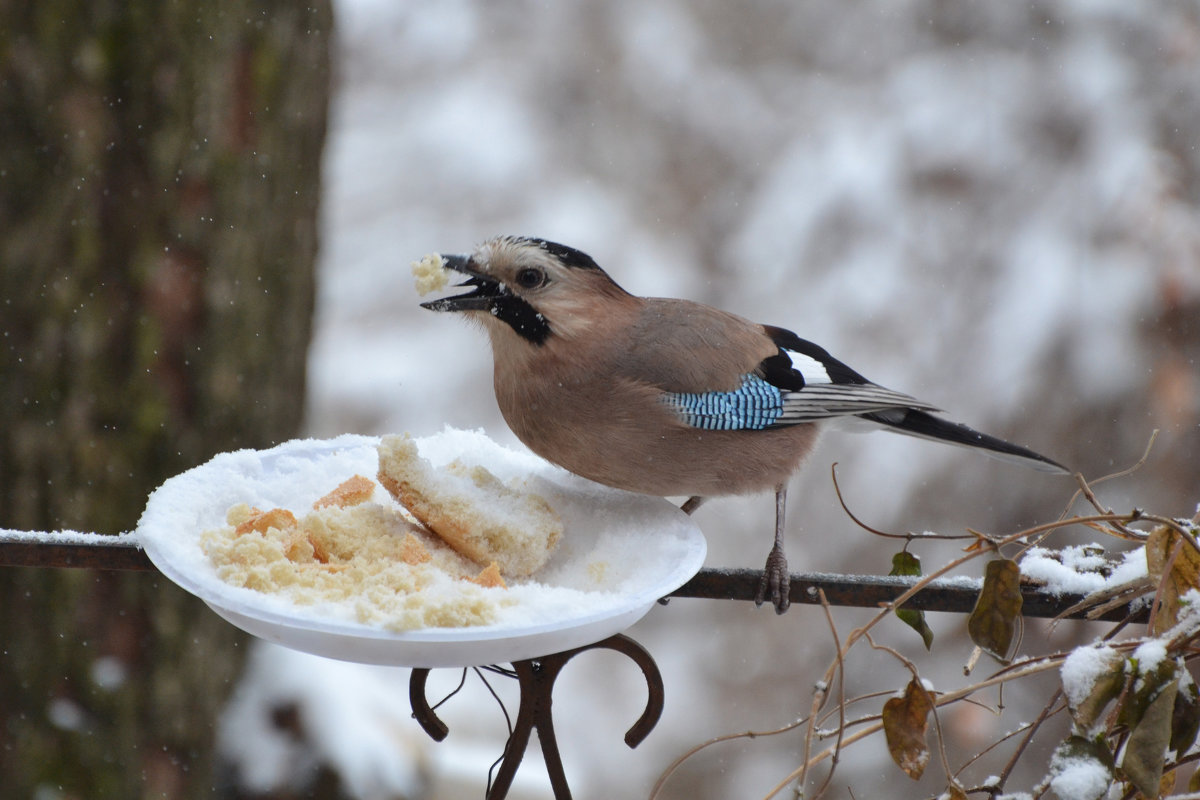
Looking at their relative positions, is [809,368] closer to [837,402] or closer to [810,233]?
[837,402]

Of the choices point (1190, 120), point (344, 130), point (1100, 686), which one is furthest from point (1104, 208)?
point (1100, 686)

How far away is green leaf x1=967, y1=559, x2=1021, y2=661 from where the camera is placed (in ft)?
4.16

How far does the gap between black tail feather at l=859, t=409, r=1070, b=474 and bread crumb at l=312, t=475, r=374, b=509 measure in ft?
3.58

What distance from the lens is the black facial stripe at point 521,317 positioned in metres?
2.14

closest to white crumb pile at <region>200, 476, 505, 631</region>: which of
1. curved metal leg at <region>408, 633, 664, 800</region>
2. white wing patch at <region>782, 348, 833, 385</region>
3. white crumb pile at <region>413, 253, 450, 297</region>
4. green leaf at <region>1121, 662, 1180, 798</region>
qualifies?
curved metal leg at <region>408, 633, 664, 800</region>

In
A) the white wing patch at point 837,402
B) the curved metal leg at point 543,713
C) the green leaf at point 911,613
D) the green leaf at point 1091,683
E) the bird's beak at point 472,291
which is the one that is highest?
the bird's beak at point 472,291

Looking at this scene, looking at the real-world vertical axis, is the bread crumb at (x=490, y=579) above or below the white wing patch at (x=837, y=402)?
below

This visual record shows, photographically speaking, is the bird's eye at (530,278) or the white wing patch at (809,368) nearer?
the bird's eye at (530,278)

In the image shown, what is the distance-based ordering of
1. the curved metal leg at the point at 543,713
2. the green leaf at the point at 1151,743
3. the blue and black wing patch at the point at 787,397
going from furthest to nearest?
the blue and black wing patch at the point at 787,397 < the curved metal leg at the point at 543,713 < the green leaf at the point at 1151,743

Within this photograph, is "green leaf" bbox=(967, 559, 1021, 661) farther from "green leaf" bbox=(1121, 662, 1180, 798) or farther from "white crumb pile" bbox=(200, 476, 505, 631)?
"white crumb pile" bbox=(200, 476, 505, 631)

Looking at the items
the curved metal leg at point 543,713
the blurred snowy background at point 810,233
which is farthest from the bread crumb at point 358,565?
the blurred snowy background at point 810,233

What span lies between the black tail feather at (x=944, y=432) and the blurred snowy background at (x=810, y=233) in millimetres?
2132

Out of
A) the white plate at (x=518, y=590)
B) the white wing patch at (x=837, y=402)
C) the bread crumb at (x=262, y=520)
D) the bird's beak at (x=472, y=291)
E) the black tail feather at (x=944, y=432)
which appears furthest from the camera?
the black tail feather at (x=944, y=432)

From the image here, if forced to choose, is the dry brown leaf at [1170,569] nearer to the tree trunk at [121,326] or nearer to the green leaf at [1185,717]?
the green leaf at [1185,717]
